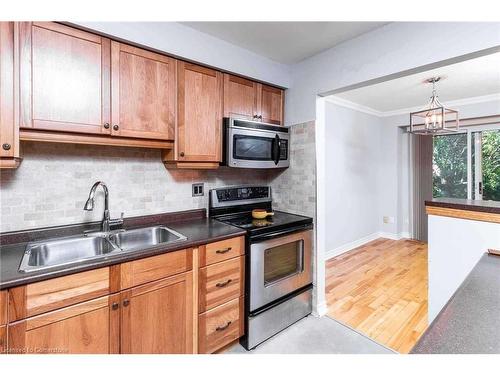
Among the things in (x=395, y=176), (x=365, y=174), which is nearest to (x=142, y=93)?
(x=365, y=174)

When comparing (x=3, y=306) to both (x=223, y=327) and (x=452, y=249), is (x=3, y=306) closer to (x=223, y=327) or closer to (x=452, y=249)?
(x=223, y=327)

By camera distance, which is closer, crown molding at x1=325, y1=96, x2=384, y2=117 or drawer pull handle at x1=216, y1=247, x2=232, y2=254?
drawer pull handle at x1=216, y1=247, x2=232, y2=254

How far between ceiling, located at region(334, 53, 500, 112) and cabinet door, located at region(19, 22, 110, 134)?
2979mm

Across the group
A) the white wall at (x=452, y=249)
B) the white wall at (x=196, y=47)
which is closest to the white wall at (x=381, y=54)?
the white wall at (x=196, y=47)

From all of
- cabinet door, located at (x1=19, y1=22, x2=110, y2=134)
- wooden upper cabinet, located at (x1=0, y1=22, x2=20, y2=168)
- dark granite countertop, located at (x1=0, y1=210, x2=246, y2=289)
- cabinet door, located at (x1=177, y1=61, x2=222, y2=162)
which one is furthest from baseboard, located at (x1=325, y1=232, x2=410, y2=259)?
wooden upper cabinet, located at (x1=0, y1=22, x2=20, y2=168)

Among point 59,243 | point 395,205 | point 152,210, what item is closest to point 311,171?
point 152,210

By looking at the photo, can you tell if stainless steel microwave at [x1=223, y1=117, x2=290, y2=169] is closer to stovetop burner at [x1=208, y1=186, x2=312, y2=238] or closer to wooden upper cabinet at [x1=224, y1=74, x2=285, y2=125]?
wooden upper cabinet at [x1=224, y1=74, x2=285, y2=125]

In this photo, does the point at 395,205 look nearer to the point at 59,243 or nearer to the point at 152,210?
the point at 152,210

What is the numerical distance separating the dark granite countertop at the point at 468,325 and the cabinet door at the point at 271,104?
1.84m

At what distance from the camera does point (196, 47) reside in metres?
1.84

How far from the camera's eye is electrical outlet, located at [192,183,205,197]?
221 cm

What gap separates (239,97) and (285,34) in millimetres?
578

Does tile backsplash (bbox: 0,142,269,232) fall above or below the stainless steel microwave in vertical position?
below

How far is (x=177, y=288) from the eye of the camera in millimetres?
1513
